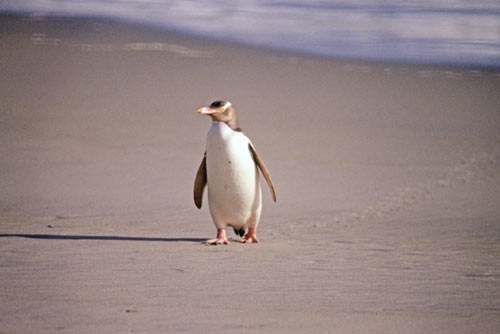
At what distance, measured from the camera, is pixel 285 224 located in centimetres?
770

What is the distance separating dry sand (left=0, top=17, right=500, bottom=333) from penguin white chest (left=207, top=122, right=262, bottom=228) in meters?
0.32

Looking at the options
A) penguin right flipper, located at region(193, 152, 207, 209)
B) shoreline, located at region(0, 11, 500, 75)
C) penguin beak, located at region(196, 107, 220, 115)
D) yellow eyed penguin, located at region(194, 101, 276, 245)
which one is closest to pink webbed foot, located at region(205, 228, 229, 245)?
yellow eyed penguin, located at region(194, 101, 276, 245)

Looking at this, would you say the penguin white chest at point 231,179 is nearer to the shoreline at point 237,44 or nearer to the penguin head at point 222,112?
the penguin head at point 222,112

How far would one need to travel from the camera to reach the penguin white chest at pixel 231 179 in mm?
6070

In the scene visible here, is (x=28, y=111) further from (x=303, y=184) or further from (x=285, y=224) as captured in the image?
(x=285, y=224)

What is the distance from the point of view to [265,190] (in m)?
9.43

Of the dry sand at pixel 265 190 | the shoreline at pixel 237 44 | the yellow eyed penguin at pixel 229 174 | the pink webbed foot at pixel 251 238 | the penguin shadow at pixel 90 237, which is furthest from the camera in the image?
the shoreline at pixel 237 44

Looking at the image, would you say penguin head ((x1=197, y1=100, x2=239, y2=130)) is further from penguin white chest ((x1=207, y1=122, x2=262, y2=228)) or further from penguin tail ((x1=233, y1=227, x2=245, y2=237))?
penguin tail ((x1=233, y1=227, x2=245, y2=237))

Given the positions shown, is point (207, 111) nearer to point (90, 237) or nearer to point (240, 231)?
point (240, 231)

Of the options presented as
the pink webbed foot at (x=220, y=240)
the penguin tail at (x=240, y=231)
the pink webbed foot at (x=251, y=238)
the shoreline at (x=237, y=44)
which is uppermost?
the shoreline at (x=237, y=44)

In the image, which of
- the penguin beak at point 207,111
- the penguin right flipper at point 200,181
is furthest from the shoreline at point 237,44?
the penguin beak at point 207,111

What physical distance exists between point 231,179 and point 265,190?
3.33m

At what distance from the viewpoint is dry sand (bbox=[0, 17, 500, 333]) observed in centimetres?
408

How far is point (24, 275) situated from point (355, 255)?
2118 mm
